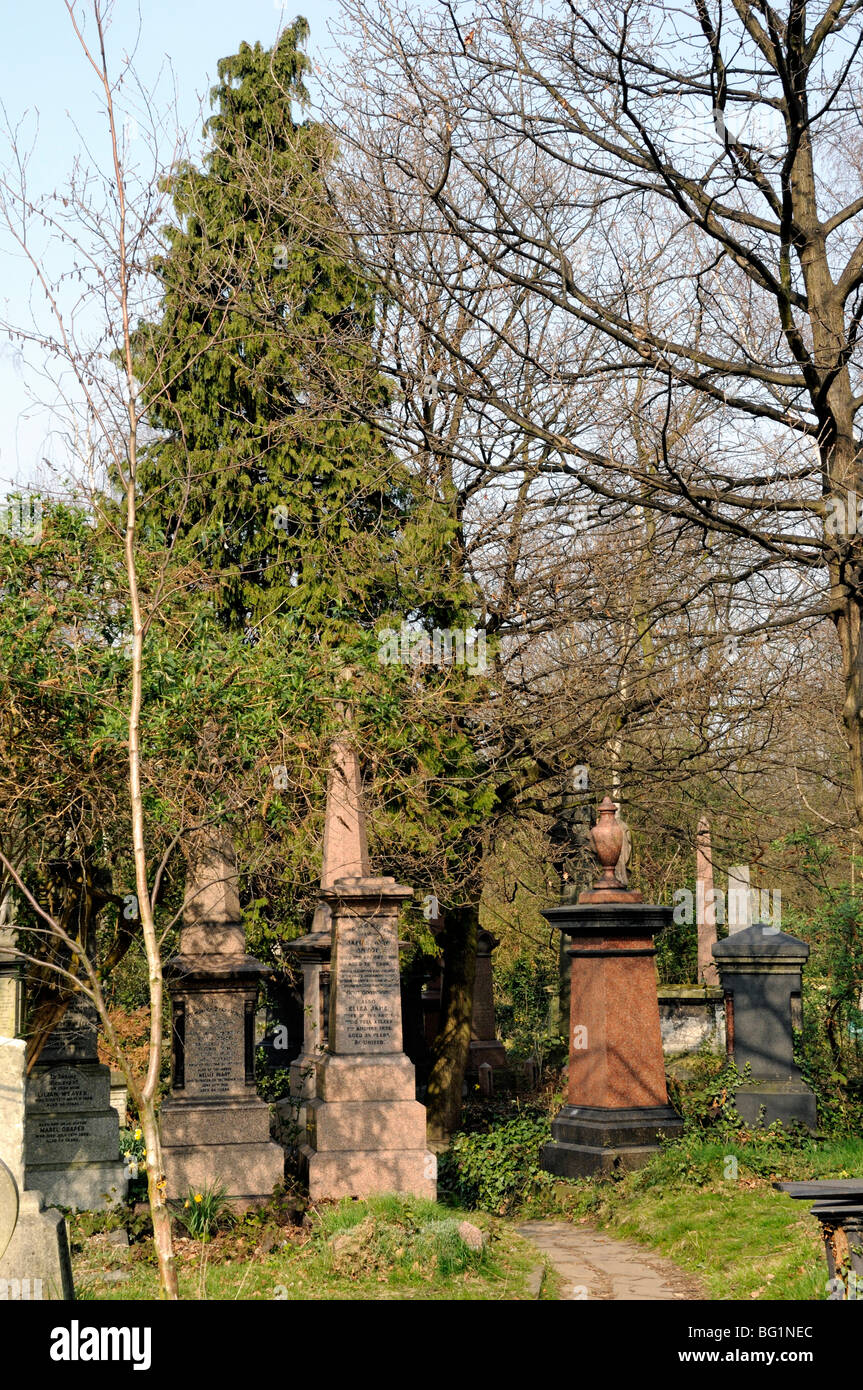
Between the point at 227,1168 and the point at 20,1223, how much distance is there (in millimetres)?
5378

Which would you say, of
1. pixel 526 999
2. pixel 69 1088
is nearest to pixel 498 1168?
pixel 69 1088

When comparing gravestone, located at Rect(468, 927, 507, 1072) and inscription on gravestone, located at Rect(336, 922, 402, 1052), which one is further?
gravestone, located at Rect(468, 927, 507, 1072)

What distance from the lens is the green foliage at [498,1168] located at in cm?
1159

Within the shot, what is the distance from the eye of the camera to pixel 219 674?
346 inches

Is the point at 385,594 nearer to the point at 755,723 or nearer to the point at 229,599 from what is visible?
the point at 229,599

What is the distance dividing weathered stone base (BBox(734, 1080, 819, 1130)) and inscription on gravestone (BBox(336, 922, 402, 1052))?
3383mm

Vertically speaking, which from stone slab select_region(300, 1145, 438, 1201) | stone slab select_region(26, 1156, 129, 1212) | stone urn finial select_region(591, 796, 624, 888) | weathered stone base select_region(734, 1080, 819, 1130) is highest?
stone urn finial select_region(591, 796, 624, 888)

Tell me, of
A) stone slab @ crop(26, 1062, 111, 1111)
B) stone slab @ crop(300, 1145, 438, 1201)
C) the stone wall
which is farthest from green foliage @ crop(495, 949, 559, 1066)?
stone slab @ crop(300, 1145, 438, 1201)

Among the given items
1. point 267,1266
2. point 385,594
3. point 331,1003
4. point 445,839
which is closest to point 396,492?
point 385,594

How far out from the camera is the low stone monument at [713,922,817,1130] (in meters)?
11.8

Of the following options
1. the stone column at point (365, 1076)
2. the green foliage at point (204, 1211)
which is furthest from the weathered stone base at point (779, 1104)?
the green foliage at point (204, 1211)

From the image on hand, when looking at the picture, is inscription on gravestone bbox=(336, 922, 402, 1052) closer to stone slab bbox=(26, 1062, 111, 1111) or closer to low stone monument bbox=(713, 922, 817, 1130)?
stone slab bbox=(26, 1062, 111, 1111)

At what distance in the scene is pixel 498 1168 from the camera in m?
12.0

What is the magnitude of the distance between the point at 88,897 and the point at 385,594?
496 cm
